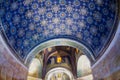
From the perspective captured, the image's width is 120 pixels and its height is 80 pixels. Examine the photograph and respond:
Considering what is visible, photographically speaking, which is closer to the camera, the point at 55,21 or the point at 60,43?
the point at 55,21

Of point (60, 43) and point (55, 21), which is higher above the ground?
point (55, 21)

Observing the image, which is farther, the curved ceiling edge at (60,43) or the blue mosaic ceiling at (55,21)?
the curved ceiling edge at (60,43)

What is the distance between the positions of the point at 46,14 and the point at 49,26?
0.62m

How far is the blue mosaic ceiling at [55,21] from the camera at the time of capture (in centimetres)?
523

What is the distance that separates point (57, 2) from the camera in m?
6.01

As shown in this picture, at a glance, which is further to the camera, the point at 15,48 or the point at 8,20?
the point at 15,48

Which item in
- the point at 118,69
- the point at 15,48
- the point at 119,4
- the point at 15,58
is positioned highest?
the point at 119,4

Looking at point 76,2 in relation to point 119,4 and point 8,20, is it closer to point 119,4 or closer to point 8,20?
point 119,4

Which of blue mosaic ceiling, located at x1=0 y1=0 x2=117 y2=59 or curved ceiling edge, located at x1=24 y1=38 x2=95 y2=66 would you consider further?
curved ceiling edge, located at x1=24 y1=38 x2=95 y2=66

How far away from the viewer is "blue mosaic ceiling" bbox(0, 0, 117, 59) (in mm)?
5227

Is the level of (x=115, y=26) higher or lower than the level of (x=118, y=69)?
higher

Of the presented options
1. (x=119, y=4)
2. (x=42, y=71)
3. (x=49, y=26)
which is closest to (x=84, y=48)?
(x=49, y=26)

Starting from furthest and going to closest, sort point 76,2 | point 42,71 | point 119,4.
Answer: point 42,71, point 76,2, point 119,4

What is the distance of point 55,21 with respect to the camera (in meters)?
6.54
